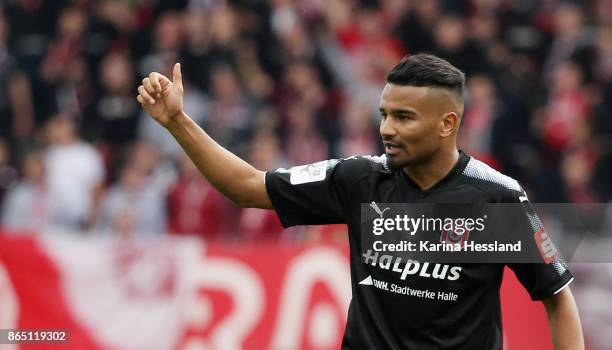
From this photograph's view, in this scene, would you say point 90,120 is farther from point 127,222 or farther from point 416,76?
point 416,76

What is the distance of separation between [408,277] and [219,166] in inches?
34.4

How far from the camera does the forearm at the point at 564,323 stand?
4.53 metres

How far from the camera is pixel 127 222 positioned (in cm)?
1016

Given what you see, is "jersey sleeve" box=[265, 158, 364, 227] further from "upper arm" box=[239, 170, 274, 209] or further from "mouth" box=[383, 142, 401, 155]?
"mouth" box=[383, 142, 401, 155]

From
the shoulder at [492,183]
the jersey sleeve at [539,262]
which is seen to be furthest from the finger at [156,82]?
the jersey sleeve at [539,262]

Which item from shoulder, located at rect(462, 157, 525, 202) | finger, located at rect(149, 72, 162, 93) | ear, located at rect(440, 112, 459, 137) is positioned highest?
finger, located at rect(149, 72, 162, 93)

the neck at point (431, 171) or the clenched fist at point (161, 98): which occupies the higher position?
the clenched fist at point (161, 98)

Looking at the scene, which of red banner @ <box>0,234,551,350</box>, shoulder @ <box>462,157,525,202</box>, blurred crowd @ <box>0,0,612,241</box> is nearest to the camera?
shoulder @ <box>462,157,525,202</box>

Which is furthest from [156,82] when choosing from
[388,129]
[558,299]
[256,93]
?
[256,93]

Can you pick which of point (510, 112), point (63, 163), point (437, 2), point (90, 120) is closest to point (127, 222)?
point (63, 163)

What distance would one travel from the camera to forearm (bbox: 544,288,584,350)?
4.53 metres

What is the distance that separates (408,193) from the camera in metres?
4.62

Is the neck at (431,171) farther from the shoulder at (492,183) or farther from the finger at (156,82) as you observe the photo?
the finger at (156,82)

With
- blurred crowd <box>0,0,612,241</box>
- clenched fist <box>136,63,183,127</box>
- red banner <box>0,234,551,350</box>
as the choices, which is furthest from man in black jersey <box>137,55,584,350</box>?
blurred crowd <box>0,0,612,241</box>
